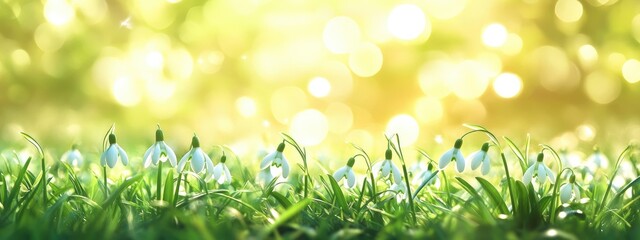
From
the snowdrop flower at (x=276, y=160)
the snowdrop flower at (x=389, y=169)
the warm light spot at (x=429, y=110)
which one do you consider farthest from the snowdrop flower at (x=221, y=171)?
the warm light spot at (x=429, y=110)

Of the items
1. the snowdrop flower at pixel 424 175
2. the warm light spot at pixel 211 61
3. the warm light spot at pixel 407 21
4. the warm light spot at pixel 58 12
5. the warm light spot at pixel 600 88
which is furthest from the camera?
the warm light spot at pixel 600 88

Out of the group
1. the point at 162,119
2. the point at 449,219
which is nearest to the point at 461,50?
the point at 162,119

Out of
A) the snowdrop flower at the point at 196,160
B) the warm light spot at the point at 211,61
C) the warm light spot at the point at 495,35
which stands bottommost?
the snowdrop flower at the point at 196,160

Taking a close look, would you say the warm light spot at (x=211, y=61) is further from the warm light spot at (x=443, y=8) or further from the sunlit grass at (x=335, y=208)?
the sunlit grass at (x=335, y=208)

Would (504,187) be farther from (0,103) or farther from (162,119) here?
(0,103)

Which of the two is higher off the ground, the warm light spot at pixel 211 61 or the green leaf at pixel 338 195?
the warm light spot at pixel 211 61

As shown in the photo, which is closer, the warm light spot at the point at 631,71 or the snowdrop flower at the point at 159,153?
the snowdrop flower at the point at 159,153

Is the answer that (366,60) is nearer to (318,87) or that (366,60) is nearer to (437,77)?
(318,87)

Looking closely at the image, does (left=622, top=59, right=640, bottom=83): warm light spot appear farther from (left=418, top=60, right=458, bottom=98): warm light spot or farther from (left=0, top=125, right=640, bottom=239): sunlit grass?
(left=0, top=125, right=640, bottom=239): sunlit grass

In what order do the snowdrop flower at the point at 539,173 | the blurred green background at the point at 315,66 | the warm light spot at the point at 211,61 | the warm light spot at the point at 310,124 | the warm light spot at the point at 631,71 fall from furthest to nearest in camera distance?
1. the warm light spot at the point at 310,124
2. the warm light spot at the point at 211,61
3. the warm light spot at the point at 631,71
4. the blurred green background at the point at 315,66
5. the snowdrop flower at the point at 539,173
